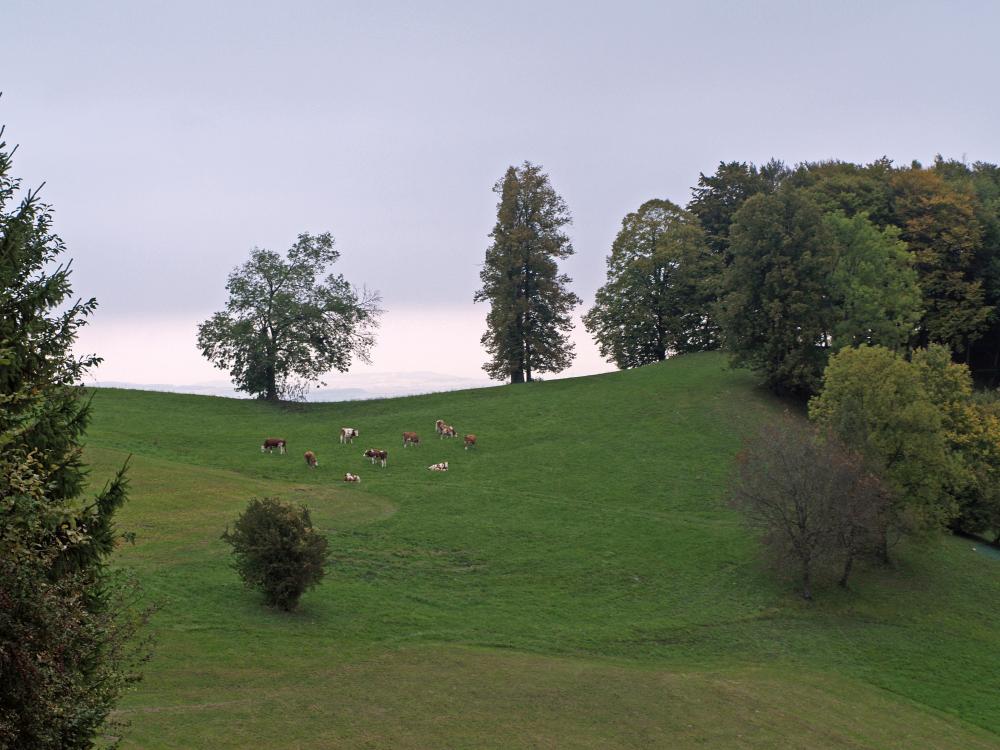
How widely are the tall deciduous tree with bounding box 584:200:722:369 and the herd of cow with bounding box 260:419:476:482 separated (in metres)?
30.0

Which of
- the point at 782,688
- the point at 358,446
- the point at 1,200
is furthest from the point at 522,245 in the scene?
the point at 1,200

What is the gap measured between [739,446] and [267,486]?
30138mm

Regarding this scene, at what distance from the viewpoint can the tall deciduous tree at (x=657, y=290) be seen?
84.0 meters

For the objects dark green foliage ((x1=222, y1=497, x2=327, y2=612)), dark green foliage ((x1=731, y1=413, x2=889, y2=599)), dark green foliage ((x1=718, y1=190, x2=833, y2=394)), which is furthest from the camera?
dark green foliage ((x1=718, y1=190, x2=833, y2=394))

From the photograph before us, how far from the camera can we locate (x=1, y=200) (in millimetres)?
13555

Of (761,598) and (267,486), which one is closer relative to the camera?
(761,598)

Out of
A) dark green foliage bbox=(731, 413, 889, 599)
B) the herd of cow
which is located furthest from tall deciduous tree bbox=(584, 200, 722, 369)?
dark green foliage bbox=(731, 413, 889, 599)

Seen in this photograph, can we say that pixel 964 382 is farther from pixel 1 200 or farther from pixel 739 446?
pixel 1 200

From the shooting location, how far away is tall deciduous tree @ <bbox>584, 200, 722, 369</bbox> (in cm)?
8400

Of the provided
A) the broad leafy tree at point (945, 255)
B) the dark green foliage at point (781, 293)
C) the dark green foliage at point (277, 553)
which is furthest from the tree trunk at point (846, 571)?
the broad leafy tree at point (945, 255)

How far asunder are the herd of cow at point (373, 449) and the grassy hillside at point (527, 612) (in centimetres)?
90

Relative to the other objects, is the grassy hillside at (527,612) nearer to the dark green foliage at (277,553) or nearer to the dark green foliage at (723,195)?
the dark green foliage at (277,553)

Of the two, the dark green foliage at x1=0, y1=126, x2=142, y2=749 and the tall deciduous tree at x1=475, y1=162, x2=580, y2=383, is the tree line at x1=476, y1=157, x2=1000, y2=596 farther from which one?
the dark green foliage at x1=0, y1=126, x2=142, y2=749

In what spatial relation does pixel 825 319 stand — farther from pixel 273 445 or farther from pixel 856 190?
pixel 273 445
